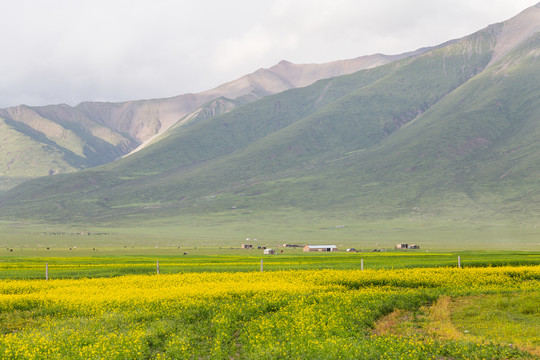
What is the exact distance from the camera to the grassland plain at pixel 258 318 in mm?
21125

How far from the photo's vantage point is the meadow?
69.6 feet

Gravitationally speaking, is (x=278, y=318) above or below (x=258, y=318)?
above

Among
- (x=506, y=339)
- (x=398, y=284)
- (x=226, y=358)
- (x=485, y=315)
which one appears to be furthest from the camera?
(x=398, y=284)

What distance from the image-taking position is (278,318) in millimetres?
27281

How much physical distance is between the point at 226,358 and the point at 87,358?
5316 millimetres

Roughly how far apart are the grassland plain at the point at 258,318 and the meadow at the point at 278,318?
7cm

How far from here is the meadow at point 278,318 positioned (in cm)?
2122

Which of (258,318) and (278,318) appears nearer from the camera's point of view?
(278,318)

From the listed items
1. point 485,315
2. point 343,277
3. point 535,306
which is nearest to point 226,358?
point 485,315

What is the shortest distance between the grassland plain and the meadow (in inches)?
2.6

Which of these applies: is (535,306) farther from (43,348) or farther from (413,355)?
(43,348)

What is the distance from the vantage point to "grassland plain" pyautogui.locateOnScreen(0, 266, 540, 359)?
832 inches

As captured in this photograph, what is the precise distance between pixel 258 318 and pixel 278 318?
1435 millimetres

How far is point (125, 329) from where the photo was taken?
25.5 meters
